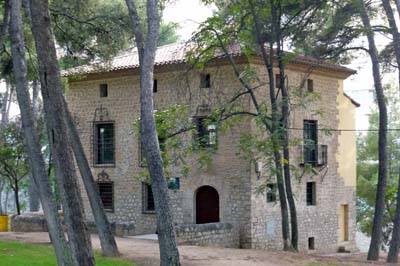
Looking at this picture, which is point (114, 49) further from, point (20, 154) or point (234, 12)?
point (20, 154)

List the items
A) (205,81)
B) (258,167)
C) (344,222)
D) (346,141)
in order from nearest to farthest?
(258,167) < (205,81) < (346,141) < (344,222)

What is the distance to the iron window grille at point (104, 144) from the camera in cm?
2780

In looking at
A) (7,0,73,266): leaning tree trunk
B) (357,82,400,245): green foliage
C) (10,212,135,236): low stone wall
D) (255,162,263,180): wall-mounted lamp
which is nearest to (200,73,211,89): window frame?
(255,162,263,180): wall-mounted lamp

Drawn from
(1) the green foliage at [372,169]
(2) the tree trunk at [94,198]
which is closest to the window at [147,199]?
(2) the tree trunk at [94,198]

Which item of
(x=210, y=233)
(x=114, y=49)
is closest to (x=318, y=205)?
(x=210, y=233)

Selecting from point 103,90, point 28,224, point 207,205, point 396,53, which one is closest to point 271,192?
point 207,205

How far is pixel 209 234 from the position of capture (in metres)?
22.0

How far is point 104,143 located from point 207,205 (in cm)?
559

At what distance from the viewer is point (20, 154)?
2750 centimetres

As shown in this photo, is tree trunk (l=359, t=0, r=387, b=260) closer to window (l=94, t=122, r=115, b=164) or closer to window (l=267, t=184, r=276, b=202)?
window (l=267, t=184, r=276, b=202)

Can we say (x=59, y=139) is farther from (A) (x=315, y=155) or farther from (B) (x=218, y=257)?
(A) (x=315, y=155)

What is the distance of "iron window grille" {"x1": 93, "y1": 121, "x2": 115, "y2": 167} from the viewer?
27797 mm

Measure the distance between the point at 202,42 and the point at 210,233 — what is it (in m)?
6.07

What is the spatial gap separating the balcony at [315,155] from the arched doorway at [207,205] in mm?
3573
